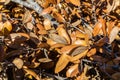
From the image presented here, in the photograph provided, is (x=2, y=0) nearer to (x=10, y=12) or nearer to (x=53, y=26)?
(x=10, y=12)

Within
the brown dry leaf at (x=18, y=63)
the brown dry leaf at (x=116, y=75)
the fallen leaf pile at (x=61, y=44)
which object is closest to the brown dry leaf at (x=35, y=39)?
the fallen leaf pile at (x=61, y=44)

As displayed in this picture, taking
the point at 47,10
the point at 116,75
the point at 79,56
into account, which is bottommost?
the point at 116,75

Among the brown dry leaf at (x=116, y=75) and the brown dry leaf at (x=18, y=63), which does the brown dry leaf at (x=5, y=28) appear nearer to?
the brown dry leaf at (x=18, y=63)

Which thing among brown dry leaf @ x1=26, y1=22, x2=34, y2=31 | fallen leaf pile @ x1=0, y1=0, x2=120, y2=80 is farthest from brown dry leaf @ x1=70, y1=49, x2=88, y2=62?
brown dry leaf @ x1=26, y1=22, x2=34, y2=31

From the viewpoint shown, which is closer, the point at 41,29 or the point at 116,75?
the point at 116,75

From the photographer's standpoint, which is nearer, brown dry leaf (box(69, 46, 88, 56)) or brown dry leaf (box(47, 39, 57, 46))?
brown dry leaf (box(69, 46, 88, 56))

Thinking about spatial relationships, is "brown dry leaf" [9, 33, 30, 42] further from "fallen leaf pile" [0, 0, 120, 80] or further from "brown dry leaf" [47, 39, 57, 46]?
"brown dry leaf" [47, 39, 57, 46]

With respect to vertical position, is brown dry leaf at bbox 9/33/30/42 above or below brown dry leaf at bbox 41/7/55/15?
below

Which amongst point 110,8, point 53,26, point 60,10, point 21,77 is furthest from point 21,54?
point 110,8

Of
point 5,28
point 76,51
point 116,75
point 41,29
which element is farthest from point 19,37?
point 116,75

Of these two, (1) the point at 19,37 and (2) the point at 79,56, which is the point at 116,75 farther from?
(1) the point at 19,37
